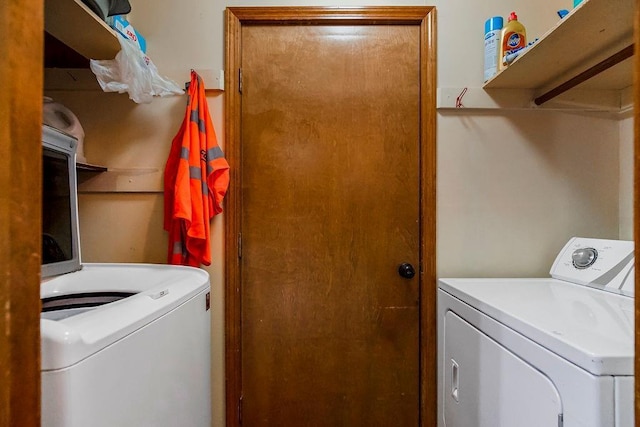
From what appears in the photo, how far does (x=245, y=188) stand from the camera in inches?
59.5

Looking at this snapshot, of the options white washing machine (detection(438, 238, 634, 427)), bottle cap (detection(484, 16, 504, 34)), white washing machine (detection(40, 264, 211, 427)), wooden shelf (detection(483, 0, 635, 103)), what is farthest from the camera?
bottle cap (detection(484, 16, 504, 34))

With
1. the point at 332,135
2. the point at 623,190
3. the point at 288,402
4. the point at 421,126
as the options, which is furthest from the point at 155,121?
the point at 623,190

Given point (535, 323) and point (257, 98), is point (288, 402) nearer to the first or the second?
point (535, 323)

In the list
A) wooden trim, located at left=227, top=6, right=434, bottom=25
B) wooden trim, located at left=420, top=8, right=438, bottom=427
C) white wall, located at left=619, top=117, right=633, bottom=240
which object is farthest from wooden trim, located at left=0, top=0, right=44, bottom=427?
white wall, located at left=619, top=117, right=633, bottom=240

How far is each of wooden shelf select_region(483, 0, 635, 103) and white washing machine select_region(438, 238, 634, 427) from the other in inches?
27.3

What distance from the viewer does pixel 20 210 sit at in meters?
0.41

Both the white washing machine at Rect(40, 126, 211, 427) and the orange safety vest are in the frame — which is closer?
the white washing machine at Rect(40, 126, 211, 427)

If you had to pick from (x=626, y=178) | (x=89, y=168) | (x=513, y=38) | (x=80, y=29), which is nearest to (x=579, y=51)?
(x=513, y=38)

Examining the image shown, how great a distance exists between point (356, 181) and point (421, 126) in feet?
1.29

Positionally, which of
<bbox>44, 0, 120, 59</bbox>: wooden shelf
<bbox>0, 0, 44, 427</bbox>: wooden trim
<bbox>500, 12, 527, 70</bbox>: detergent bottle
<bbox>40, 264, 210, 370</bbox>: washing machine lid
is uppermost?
<bbox>500, 12, 527, 70</bbox>: detergent bottle

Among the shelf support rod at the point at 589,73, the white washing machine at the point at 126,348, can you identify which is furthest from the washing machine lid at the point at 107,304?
the shelf support rod at the point at 589,73

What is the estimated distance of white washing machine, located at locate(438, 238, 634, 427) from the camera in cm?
64

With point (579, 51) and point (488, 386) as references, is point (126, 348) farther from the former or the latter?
point (579, 51)

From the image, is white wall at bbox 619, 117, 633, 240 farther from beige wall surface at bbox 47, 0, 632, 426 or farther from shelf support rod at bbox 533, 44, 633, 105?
shelf support rod at bbox 533, 44, 633, 105
